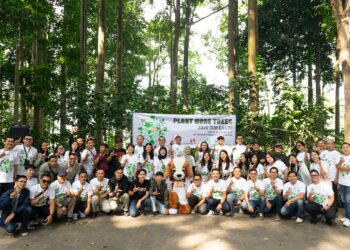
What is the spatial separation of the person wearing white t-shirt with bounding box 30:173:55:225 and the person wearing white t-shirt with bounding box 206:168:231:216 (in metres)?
3.21

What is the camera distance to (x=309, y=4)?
17.8 metres

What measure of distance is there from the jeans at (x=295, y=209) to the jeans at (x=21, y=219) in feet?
16.2

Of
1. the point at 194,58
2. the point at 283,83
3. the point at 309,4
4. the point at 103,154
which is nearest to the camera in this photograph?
the point at 103,154

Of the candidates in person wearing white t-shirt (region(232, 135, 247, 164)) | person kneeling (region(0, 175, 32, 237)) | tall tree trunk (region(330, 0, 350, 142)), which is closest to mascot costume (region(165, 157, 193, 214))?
person wearing white t-shirt (region(232, 135, 247, 164))

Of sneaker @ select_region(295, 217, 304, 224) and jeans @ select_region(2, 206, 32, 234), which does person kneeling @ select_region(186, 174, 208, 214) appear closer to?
sneaker @ select_region(295, 217, 304, 224)

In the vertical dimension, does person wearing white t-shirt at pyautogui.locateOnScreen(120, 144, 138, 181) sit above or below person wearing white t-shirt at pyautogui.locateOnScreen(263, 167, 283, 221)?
above

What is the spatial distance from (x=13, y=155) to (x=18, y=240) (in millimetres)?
1784

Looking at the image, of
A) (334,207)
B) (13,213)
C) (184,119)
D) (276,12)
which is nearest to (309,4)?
(276,12)

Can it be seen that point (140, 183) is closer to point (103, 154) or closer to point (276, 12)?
point (103, 154)

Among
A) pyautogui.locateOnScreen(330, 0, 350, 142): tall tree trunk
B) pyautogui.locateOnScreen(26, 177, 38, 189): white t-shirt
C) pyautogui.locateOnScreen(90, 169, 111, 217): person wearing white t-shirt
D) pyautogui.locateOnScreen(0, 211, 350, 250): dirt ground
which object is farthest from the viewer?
pyautogui.locateOnScreen(330, 0, 350, 142): tall tree trunk

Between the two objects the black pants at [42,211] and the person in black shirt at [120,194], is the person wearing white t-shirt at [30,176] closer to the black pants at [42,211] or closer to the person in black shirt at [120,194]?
the black pants at [42,211]

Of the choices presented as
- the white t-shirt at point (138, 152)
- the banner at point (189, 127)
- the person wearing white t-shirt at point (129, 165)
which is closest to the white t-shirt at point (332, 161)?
the banner at point (189, 127)

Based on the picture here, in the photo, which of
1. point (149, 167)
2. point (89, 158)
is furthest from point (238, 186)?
point (89, 158)

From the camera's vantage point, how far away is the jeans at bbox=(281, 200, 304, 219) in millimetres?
7121
